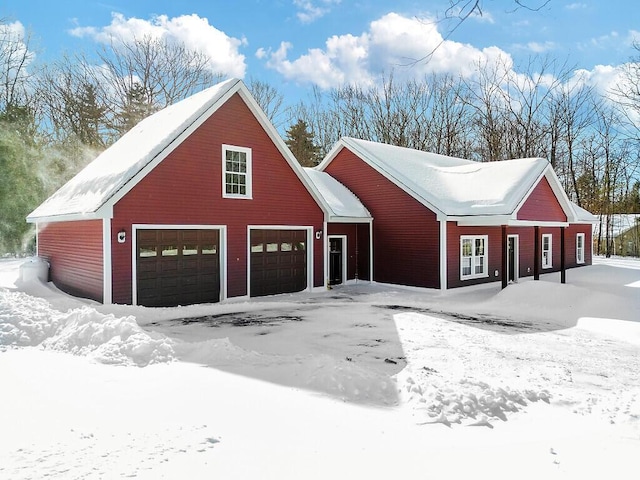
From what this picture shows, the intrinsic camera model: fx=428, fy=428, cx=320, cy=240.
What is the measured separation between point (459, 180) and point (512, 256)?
3.99 metres

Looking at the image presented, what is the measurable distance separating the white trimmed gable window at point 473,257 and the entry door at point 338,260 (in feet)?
14.1

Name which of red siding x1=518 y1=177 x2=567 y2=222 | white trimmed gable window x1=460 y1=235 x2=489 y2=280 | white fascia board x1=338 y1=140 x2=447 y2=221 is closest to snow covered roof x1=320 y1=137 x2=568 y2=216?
white fascia board x1=338 y1=140 x2=447 y2=221

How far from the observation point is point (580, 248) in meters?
22.7

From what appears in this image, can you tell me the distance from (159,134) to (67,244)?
4.17 meters

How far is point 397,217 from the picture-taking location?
15.5 meters

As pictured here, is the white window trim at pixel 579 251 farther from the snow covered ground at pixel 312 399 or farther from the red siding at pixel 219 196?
the red siding at pixel 219 196

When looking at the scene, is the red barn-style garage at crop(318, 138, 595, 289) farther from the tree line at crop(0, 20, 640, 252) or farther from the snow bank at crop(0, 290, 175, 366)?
the tree line at crop(0, 20, 640, 252)

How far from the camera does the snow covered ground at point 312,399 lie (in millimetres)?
3393

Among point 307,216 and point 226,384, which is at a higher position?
point 307,216

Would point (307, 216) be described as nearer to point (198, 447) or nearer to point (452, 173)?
point (452, 173)

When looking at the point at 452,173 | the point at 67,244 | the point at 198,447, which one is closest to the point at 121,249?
the point at 67,244

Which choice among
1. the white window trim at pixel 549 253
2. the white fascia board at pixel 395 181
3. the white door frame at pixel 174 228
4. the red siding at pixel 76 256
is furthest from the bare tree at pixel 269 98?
the white door frame at pixel 174 228

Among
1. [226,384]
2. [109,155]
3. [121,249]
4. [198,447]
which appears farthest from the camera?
[109,155]

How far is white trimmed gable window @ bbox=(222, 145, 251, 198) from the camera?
12.2 m
